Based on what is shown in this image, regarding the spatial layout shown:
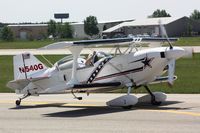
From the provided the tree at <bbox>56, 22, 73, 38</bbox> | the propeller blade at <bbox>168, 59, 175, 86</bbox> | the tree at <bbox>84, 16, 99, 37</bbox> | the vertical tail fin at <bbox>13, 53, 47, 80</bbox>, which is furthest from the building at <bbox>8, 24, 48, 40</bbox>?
the propeller blade at <bbox>168, 59, 175, 86</bbox>

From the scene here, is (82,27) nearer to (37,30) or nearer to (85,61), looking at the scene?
(37,30)

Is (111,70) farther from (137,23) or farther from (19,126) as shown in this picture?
(137,23)

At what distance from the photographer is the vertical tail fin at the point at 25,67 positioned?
53.3 feet

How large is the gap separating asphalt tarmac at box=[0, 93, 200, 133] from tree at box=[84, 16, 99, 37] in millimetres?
138581

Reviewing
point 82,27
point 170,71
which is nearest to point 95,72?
point 170,71

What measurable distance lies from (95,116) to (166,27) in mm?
118460

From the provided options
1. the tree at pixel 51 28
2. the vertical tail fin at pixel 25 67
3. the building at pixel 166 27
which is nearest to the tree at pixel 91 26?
the tree at pixel 51 28

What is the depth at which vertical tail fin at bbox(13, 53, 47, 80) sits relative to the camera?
1623cm

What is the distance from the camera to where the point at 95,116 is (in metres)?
13.3

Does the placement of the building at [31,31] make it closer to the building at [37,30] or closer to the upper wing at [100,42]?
the building at [37,30]

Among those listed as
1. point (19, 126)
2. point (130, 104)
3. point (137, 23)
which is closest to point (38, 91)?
point (130, 104)

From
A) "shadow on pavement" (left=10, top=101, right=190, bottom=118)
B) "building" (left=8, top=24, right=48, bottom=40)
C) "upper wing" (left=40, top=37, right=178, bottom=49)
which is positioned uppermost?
"upper wing" (left=40, top=37, right=178, bottom=49)

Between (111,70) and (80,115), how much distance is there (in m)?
2.17

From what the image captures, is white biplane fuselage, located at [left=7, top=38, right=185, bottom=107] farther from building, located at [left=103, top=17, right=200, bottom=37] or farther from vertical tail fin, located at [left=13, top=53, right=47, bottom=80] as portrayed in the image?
building, located at [left=103, top=17, right=200, bottom=37]
